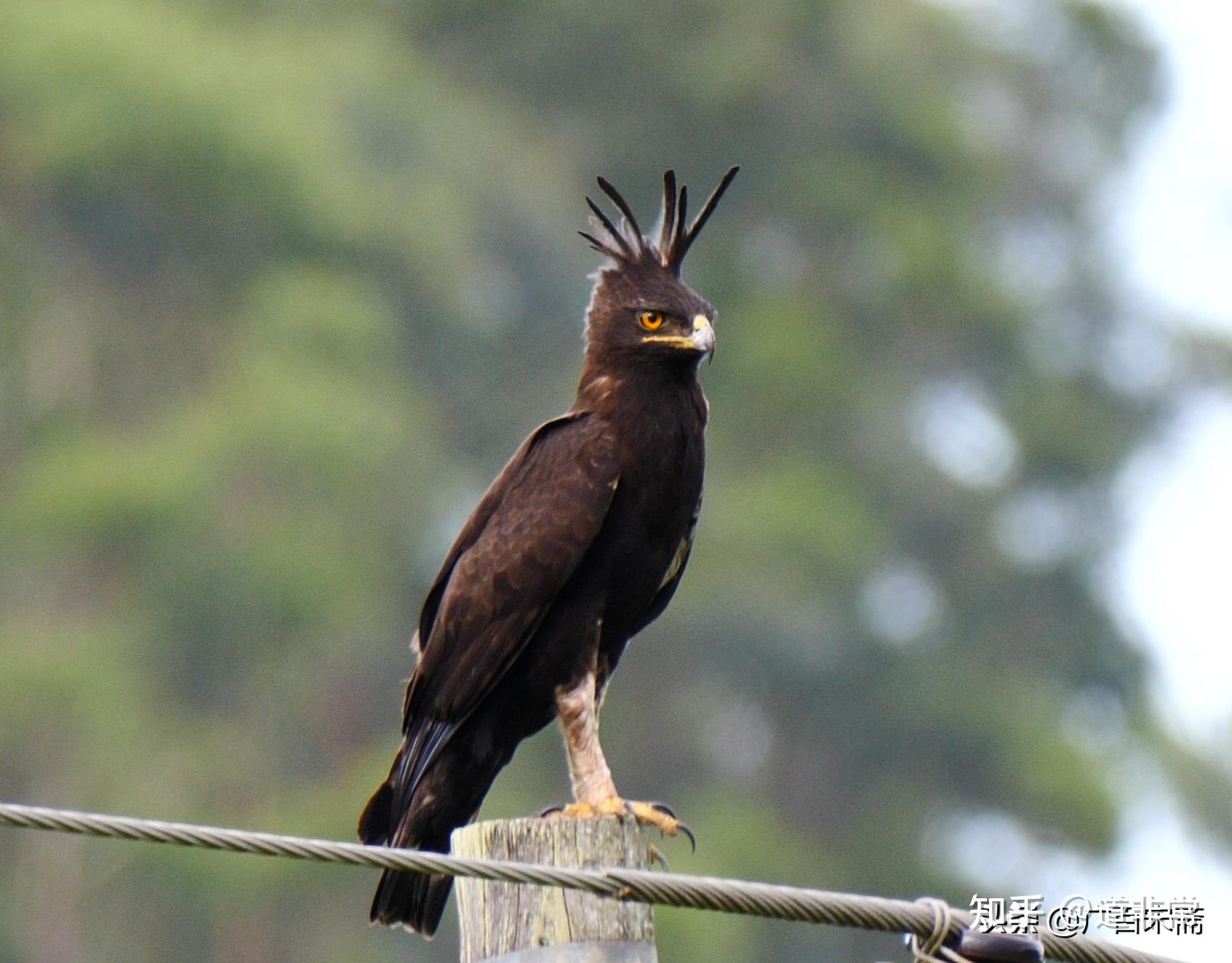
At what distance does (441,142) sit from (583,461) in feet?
78.2

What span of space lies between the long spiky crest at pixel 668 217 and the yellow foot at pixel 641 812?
162 cm

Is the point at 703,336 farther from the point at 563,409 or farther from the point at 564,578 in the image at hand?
the point at 563,409

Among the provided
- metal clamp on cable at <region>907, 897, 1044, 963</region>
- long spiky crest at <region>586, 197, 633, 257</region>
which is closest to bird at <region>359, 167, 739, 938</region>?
long spiky crest at <region>586, 197, 633, 257</region>

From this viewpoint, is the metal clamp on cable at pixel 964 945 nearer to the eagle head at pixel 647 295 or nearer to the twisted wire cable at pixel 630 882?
the twisted wire cable at pixel 630 882

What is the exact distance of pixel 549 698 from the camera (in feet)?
18.2

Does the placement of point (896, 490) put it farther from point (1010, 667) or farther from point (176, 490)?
point (176, 490)

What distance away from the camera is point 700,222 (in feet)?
19.0

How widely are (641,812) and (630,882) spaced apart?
57.4 inches

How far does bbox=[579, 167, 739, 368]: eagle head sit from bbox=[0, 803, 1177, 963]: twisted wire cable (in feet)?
7.42

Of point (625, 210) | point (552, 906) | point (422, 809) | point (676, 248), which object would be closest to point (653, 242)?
point (676, 248)

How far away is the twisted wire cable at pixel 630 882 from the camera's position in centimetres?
323

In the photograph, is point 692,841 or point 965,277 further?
point 965,277

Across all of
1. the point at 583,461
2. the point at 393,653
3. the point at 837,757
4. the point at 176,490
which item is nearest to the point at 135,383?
the point at 176,490

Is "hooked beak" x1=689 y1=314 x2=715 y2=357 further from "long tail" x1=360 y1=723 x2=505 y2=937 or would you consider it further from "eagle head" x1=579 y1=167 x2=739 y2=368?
"long tail" x1=360 y1=723 x2=505 y2=937
